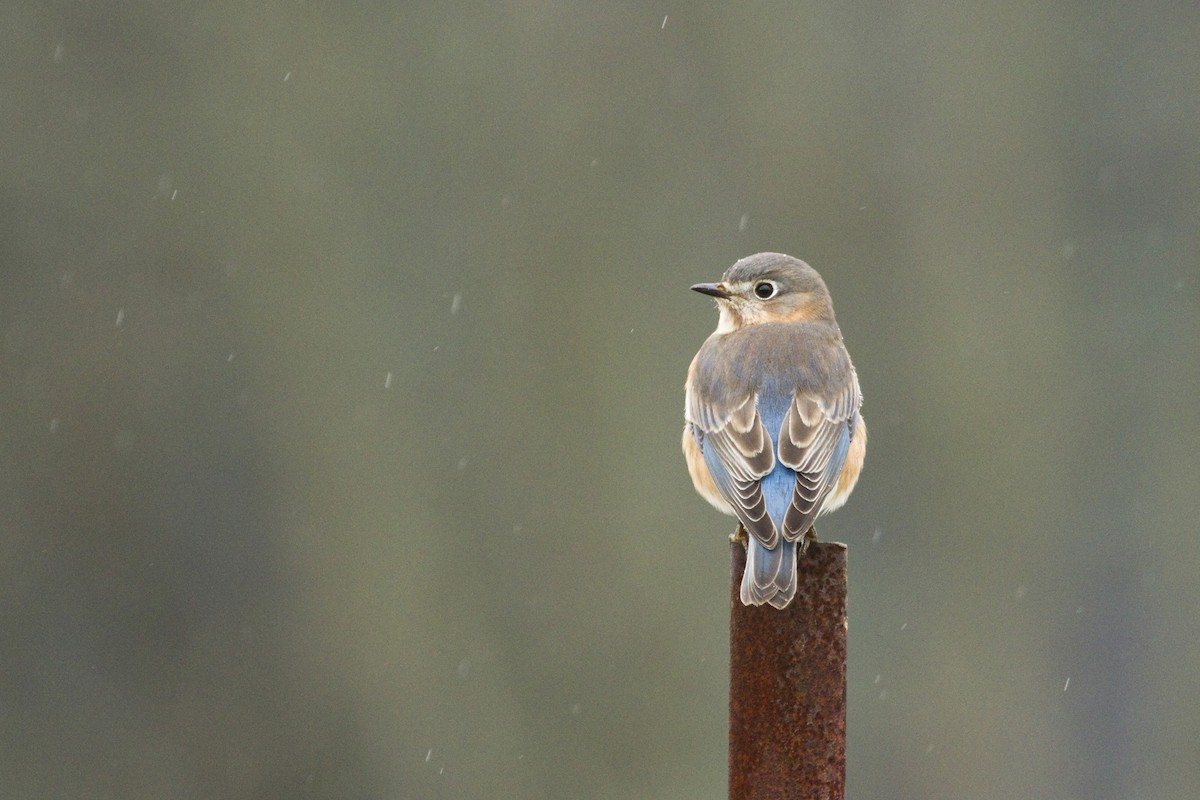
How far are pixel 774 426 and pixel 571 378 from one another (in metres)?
5.30

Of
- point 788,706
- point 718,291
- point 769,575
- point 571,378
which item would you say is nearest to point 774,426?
point 718,291

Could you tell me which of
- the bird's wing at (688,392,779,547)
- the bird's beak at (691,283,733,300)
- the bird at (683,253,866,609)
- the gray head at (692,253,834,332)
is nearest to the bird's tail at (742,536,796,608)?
the bird at (683,253,866,609)

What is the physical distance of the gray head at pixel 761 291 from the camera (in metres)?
5.47

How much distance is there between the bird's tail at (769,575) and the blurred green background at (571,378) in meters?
5.53

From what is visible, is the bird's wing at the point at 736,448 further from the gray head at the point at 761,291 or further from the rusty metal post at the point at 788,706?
the rusty metal post at the point at 788,706

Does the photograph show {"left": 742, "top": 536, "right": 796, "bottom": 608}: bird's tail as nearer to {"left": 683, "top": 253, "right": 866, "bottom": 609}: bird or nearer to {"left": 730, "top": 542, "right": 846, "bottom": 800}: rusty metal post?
{"left": 730, "top": 542, "right": 846, "bottom": 800}: rusty metal post

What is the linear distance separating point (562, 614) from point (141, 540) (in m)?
2.64

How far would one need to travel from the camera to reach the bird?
4223 millimetres

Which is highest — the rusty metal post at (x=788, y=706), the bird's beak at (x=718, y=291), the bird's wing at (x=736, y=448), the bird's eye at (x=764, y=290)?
the bird's eye at (x=764, y=290)

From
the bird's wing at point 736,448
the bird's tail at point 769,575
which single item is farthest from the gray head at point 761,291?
the bird's tail at point 769,575

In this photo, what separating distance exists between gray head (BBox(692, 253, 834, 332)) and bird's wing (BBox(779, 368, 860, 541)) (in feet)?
2.24

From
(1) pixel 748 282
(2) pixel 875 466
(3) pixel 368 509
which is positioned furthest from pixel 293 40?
(2) pixel 875 466

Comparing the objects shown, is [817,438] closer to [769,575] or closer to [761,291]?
[761,291]

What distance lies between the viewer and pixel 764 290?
5500 mm
